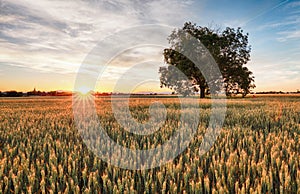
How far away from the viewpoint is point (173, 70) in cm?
3406

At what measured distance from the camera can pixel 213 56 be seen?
101ft

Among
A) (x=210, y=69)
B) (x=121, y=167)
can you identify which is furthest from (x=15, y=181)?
(x=210, y=69)

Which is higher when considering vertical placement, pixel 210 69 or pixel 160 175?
pixel 210 69

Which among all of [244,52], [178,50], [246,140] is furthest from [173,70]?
[246,140]

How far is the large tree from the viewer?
1255 inches

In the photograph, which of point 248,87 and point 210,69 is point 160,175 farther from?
point 248,87

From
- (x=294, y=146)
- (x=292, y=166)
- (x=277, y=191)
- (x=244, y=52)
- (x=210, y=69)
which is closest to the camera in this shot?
(x=277, y=191)

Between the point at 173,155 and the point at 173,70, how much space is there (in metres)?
31.1

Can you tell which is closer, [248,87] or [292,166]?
[292,166]

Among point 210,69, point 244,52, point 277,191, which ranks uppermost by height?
point 244,52

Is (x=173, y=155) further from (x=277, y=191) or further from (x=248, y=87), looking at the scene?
(x=248, y=87)

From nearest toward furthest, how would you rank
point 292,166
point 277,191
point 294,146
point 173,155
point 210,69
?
point 277,191 < point 292,166 < point 173,155 < point 294,146 < point 210,69

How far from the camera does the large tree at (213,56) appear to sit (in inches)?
1255

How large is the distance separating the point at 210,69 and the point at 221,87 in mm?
3109
